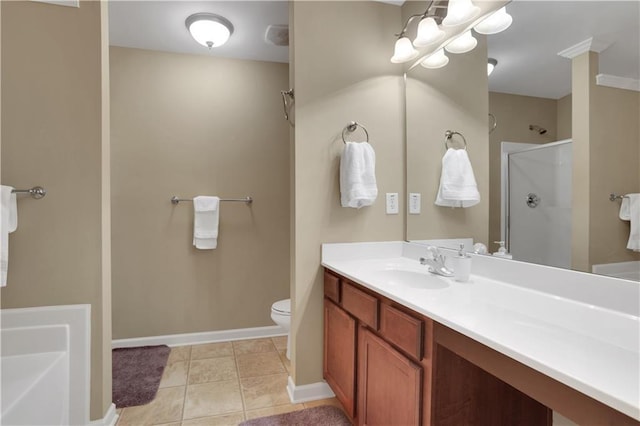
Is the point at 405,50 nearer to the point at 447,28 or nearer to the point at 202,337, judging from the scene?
the point at 447,28

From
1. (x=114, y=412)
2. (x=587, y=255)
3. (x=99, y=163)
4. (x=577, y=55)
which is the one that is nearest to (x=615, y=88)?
(x=577, y=55)

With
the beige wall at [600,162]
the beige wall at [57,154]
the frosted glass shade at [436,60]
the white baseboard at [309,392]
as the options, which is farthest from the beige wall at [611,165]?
the beige wall at [57,154]

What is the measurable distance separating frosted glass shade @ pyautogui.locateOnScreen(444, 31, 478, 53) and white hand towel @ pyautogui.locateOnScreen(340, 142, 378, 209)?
25.9 inches

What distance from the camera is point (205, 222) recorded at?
2660 mm

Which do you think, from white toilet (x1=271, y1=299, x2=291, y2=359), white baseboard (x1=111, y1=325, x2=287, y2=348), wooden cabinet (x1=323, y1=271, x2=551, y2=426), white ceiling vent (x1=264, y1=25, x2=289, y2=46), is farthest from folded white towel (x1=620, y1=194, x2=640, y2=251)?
white baseboard (x1=111, y1=325, x2=287, y2=348)

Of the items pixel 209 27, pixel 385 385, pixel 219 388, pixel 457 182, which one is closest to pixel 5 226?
pixel 219 388

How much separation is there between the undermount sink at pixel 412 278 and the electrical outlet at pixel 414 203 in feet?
1.56

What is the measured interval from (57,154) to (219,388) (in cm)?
Result: 162

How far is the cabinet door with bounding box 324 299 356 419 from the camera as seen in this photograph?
1.53 m

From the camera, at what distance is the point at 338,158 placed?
6.31 ft

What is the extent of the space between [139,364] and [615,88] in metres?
2.99

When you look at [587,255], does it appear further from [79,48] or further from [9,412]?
[79,48]

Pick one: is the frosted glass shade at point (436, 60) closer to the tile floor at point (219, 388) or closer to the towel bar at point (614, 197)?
the towel bar at point (614, 197)

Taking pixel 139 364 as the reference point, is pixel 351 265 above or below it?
above
